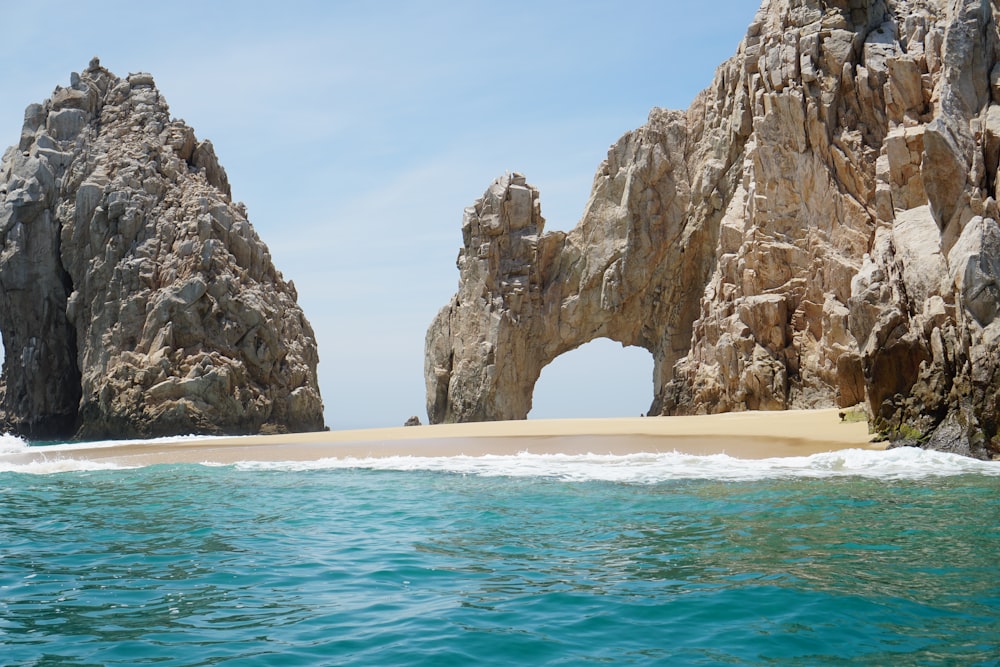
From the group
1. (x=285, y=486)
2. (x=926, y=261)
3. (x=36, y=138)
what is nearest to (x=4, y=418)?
(x=36, y=138)

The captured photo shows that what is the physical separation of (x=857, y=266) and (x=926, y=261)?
9203 millimetres

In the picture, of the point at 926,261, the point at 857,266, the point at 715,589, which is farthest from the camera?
the point at 857,266

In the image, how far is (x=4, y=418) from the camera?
40.4m

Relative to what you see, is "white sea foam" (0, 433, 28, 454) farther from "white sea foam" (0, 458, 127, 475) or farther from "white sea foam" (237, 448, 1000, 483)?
"white sea foam" (237, 448, 1000, 483)

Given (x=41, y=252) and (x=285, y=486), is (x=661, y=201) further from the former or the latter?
(x=41, y=252)

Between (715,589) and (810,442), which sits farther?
(810,442)

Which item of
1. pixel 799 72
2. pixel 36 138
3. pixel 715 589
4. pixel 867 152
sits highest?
pixel 36 138

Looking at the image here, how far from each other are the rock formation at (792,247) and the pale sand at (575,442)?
155 cm

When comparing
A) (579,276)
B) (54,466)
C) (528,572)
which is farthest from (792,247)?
(528,572)

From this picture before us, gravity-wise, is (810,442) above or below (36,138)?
below

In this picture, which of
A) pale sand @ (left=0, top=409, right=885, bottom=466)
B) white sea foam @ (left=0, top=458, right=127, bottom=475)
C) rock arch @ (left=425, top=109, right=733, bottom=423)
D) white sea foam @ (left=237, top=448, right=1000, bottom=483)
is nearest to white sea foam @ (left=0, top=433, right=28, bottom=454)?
pale sand @ (left=0, top=409, right=885, bottom=466)

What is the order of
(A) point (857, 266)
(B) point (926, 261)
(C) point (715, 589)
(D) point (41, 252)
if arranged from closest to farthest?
(C) point (715, 589) < (B) point (926, 261) < (A) point (857, 266) < (D) point (41, 252)

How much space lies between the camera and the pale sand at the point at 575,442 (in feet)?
46.3

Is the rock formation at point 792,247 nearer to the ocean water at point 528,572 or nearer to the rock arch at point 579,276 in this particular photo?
the rock arch at point 579,276
